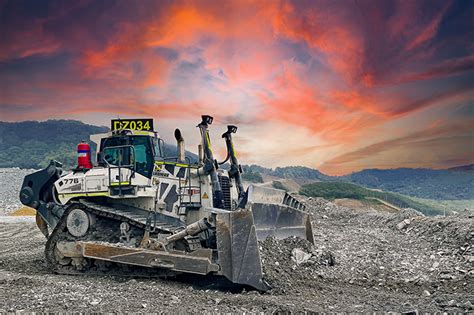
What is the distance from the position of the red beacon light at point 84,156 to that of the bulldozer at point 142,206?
0.02 m

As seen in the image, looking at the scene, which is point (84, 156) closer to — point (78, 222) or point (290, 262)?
point (78, 222)

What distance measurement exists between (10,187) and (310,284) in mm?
34125

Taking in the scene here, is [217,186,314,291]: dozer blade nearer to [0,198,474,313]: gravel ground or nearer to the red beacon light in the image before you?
[0,198,474,313]: gravel ground

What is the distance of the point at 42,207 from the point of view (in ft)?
33.4

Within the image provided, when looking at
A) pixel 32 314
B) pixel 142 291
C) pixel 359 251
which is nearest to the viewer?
pixel 32 314

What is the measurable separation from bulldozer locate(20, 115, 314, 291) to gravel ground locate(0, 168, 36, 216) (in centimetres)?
2324

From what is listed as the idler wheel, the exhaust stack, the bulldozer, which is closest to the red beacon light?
the bulldozer

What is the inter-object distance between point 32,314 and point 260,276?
3.08 meters

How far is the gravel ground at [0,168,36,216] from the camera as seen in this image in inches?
1266

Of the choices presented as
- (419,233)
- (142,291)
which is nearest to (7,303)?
→ (142,291)

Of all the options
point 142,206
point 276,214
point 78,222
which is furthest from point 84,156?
point 276,214

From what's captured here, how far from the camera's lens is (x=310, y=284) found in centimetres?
805

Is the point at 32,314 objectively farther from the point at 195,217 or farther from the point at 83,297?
the point at 195,217

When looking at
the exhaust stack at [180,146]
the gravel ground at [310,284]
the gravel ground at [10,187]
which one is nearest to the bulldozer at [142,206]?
the exhaust stack at [180,146]
